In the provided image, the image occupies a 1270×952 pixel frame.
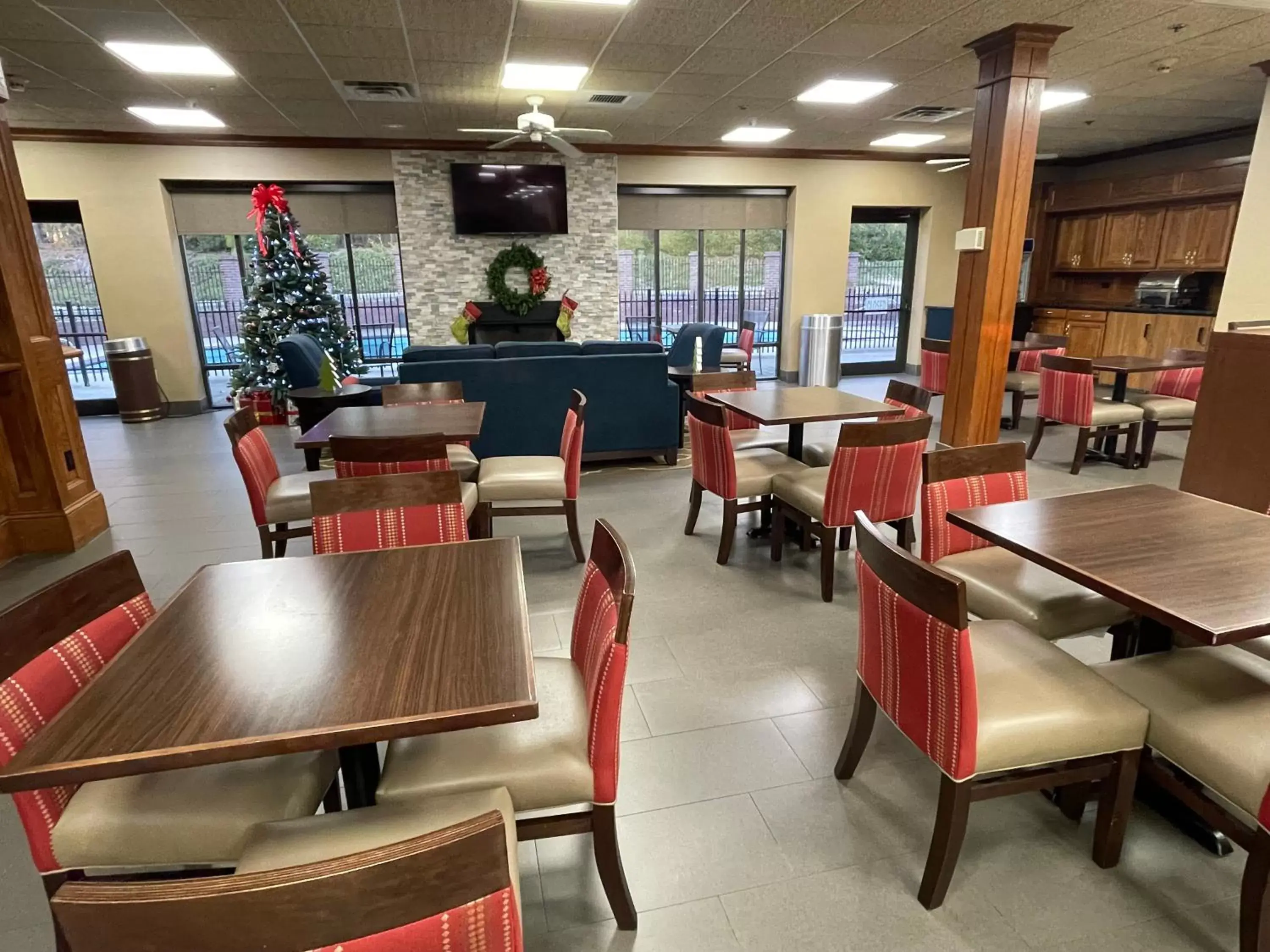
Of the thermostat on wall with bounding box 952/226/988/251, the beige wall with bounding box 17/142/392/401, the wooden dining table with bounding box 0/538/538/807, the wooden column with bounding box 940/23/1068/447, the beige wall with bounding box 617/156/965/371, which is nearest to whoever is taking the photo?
the wooden dining table with bounding box 0/538/538/807

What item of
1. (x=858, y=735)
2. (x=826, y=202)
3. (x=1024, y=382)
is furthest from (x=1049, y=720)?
(x=826, y=202)

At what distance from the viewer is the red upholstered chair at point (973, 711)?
1444mm

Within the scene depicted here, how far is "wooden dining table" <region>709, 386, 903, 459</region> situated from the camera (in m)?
3.32

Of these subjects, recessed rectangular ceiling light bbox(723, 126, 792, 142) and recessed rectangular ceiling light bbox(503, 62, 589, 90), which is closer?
recessed rectangular ceiling light bbox(503, 62, 589, 90)

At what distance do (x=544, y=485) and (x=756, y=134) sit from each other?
569cm

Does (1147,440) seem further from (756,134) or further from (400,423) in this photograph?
(400,423)

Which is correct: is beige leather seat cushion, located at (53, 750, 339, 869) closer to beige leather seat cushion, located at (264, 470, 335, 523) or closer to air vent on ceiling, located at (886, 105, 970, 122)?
beige leather seat cushion, located at (264, 470, 335, 523)

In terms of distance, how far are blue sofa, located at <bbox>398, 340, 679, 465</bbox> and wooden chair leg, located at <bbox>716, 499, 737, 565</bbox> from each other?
1.69 meters

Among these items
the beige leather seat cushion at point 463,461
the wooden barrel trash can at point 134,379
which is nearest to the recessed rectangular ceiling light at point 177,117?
the wooden barrel trash can at point 134,379

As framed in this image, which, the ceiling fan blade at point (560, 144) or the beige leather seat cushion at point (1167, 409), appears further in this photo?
the ceiling fan blade at point (560, 144)

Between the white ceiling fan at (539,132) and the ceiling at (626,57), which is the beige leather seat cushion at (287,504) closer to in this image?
the ceiling at (626,57)

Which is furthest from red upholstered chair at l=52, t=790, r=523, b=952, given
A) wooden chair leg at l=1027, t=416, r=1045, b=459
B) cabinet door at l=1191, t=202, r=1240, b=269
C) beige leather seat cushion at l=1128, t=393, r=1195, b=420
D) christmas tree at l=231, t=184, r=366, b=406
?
cabinet door at l=1191, t=202, r=1240, b=269

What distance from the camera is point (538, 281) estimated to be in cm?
798

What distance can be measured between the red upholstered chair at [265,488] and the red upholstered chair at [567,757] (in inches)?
74.6
